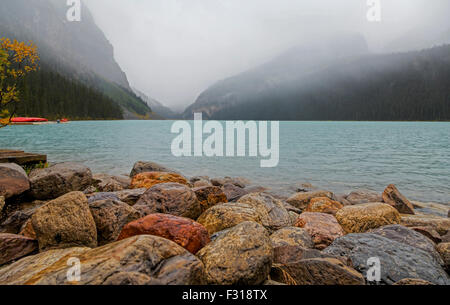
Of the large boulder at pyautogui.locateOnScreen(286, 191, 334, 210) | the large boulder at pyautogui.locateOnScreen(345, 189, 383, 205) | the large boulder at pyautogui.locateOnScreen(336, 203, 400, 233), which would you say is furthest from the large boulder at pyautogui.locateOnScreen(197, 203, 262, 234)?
the large boulder at pyautogui.locateOnScreen(345, 189, 383, 205)

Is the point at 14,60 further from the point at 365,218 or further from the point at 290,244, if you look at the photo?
the point at 365,218

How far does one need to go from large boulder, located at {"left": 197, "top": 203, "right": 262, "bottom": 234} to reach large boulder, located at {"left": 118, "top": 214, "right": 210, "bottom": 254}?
1.22m

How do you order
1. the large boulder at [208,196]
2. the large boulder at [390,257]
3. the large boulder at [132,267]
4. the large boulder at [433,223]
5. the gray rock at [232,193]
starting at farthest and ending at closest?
the gray rock at [232,193] → the large boulder at [433,223] → the large boulder at [208,196] → the large boulder at [390,257] → the large boulder at [132,267]

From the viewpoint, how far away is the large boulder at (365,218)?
23.9 ft

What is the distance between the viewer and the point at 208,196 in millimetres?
7734

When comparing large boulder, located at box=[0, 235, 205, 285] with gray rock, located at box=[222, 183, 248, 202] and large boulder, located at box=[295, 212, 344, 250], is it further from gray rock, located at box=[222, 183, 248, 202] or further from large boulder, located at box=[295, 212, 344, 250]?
gray rock, located at box=[222, 183, 248, 202]

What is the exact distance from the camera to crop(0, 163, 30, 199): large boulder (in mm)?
Result: 6984

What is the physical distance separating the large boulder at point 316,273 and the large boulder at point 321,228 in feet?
7.68

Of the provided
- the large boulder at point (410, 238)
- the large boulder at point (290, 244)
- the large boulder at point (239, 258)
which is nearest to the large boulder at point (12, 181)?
the large boulder at point (239, 258)

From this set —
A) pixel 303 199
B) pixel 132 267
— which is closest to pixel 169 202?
pixel 132 267

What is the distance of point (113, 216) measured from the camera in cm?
522

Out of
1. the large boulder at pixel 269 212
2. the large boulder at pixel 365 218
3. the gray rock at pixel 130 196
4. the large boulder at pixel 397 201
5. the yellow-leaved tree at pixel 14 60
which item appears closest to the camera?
the large boulder at pixel 269 212

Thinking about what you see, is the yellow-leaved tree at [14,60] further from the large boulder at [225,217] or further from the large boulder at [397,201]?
the large boulder at [397,201]
